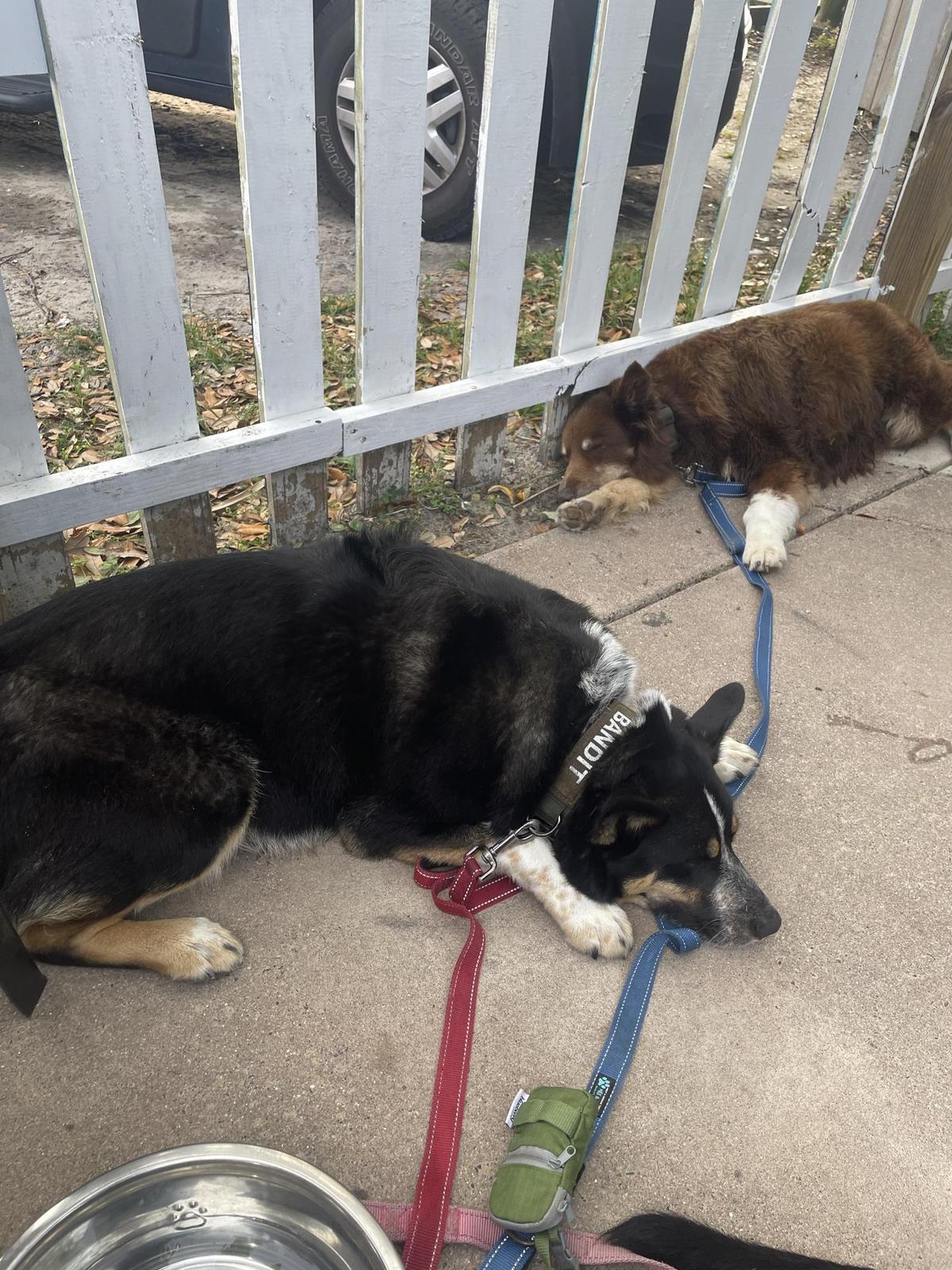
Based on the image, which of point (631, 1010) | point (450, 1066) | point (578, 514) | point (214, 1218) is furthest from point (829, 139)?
point (214, 1218)

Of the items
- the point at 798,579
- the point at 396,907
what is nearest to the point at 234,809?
the point at 396,907

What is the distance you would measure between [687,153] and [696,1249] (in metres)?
4.02

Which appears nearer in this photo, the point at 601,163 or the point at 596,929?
the point at 596,929

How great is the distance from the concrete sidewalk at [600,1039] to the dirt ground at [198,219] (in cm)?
401

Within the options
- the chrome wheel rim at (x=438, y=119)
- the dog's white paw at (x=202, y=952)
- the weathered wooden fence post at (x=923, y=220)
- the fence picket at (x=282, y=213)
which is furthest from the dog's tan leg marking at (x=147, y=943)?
the weathered wooden fence post at (x=923, y=220)

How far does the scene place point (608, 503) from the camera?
4.01 m

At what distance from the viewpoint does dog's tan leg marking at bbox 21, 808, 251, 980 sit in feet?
7.13

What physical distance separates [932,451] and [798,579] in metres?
1.72

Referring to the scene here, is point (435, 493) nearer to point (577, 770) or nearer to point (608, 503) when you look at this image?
point (608, 503)

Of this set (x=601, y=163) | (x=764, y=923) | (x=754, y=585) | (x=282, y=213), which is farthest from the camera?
(x=754, y=585)

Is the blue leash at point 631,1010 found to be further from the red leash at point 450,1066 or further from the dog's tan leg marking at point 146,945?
the dog's tan leg marking at point 146,945

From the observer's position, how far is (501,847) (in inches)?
97.1

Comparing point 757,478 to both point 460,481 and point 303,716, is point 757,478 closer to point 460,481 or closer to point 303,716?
point 460,481

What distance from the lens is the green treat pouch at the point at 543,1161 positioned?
1.73 metres
